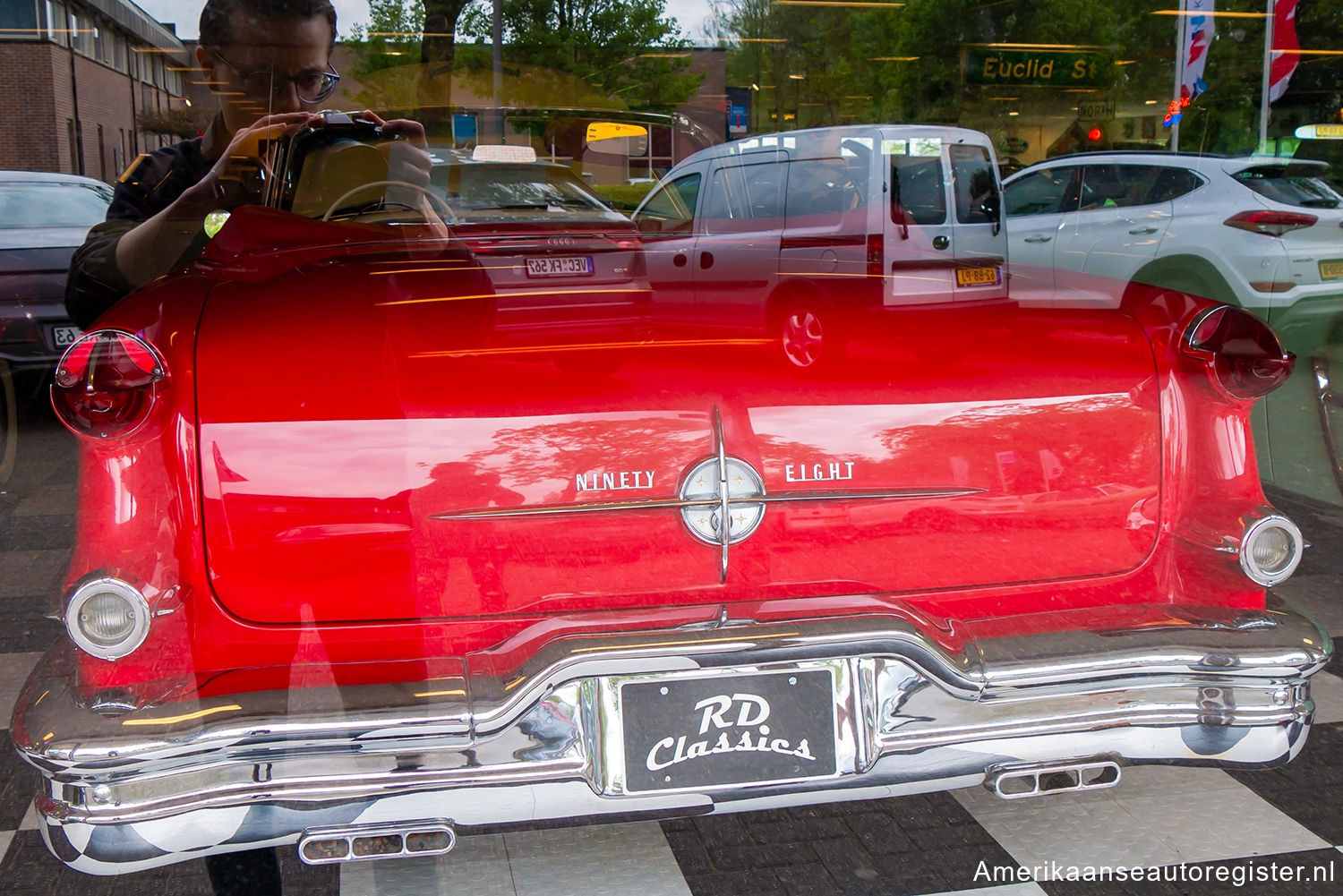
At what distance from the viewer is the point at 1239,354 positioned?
196 cm

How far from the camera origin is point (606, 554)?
69.1 inches

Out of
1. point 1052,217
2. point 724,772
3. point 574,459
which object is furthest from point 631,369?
point 1052,217

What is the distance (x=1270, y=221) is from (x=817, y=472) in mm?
4912

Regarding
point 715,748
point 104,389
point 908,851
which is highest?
point 104,389

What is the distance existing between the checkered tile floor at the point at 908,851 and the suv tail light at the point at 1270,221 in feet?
12.4

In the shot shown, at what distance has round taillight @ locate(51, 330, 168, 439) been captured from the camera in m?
1.67

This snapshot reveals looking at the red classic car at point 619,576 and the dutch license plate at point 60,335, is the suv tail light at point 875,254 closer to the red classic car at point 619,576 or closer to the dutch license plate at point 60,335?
the red classic car at point 619,576

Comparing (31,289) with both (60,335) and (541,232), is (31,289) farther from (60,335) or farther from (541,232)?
(541,232)

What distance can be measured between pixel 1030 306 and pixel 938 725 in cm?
101

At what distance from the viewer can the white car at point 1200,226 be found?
5133mm

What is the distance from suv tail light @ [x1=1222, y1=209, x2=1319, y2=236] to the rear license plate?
0.73ft

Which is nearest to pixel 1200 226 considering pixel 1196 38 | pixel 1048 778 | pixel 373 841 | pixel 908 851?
pixel 1196 38

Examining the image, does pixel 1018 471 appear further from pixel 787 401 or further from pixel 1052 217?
pixel 1052 217

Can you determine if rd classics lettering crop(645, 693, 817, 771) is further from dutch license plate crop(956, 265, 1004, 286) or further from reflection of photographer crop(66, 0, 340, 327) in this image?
reflection of photographer crop(66, 0, 340, 327)
